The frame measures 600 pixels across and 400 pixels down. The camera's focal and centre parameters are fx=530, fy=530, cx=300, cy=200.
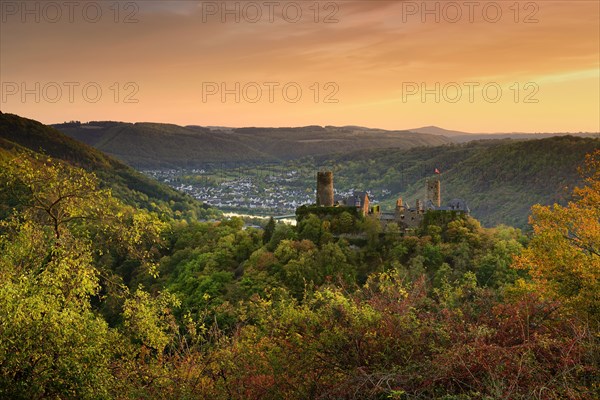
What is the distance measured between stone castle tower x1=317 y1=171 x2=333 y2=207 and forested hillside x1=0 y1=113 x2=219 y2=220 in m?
71.0

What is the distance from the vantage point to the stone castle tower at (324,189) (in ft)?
168

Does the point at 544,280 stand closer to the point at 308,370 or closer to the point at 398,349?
the point at 398,349

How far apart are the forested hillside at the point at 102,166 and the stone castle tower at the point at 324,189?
233 feet

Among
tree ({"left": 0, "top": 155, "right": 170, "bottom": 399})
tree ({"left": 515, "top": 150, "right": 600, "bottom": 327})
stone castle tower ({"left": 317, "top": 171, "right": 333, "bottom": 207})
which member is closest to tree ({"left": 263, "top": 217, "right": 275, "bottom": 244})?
stone castle tower ({"left": 317, "top": 171, "right": 333, "bottom": 207})

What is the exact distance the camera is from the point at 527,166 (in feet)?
541

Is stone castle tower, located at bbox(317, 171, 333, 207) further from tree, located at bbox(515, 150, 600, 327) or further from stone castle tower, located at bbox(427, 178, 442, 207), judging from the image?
tree, located at bbox(515, 150, 600, 327)

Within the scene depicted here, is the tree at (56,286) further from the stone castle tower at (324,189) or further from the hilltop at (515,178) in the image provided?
the hilltop at (515,178)

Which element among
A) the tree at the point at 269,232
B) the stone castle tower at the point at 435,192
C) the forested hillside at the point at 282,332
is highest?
the stone castle tower at the point at 435,192

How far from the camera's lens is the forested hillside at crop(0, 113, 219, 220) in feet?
419

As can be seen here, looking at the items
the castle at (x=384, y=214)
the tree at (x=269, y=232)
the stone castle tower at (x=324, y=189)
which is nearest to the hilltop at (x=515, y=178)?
the castle at (x=384, y=214)

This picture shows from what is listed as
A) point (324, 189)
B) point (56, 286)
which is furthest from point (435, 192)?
point (56, 286)

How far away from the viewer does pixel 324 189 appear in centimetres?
5134

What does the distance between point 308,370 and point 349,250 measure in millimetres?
36208

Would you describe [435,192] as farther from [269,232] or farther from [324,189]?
[269,232]
